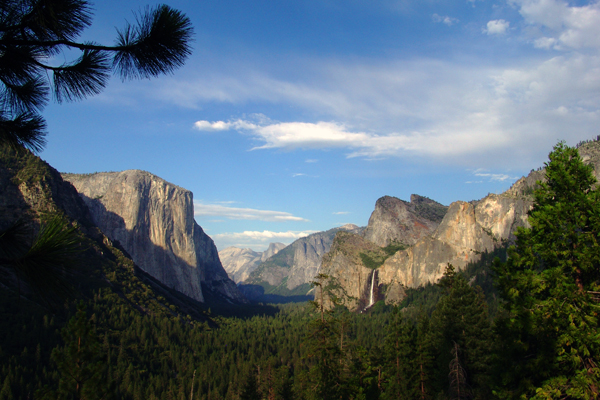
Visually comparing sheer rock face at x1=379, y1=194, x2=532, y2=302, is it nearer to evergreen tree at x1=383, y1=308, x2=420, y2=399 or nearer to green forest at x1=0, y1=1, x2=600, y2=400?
green forest at x1=0, y1=1, x2=600, y2=400

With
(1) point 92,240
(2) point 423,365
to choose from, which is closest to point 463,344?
(2) point 423,365

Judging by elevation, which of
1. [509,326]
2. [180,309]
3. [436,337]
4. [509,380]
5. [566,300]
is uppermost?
[566,300]

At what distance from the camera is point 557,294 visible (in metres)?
12.5

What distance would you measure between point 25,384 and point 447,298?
229 ft

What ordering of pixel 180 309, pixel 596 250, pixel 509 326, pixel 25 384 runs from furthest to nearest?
1. pixel 180 309
2. pixel 25 384
3. pixel 509 326
4. pixel 596 250

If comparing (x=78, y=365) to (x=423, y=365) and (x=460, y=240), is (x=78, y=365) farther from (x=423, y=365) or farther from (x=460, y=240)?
(x=460, y=240)

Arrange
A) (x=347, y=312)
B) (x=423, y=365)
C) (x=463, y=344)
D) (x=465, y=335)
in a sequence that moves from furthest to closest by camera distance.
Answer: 1. (x=347, y=312)
2. (x=423, y=365)
3. (x=463, y=344)
4. (x=465, y=335)

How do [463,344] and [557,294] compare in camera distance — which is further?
[463,344]

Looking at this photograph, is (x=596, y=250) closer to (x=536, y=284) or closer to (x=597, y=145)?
(x=536, y=284)

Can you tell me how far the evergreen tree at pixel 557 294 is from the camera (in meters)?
11.8

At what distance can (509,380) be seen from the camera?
44.6 feet

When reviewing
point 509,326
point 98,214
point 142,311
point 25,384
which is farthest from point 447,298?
point 98,214

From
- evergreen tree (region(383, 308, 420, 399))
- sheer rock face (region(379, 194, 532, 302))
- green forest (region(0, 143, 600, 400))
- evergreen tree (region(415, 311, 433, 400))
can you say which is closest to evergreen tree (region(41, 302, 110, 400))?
green forest (region(0, 143, 600, 400))

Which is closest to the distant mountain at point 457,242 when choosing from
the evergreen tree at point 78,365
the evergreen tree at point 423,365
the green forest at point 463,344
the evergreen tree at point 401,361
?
the green forest at point 463,344
